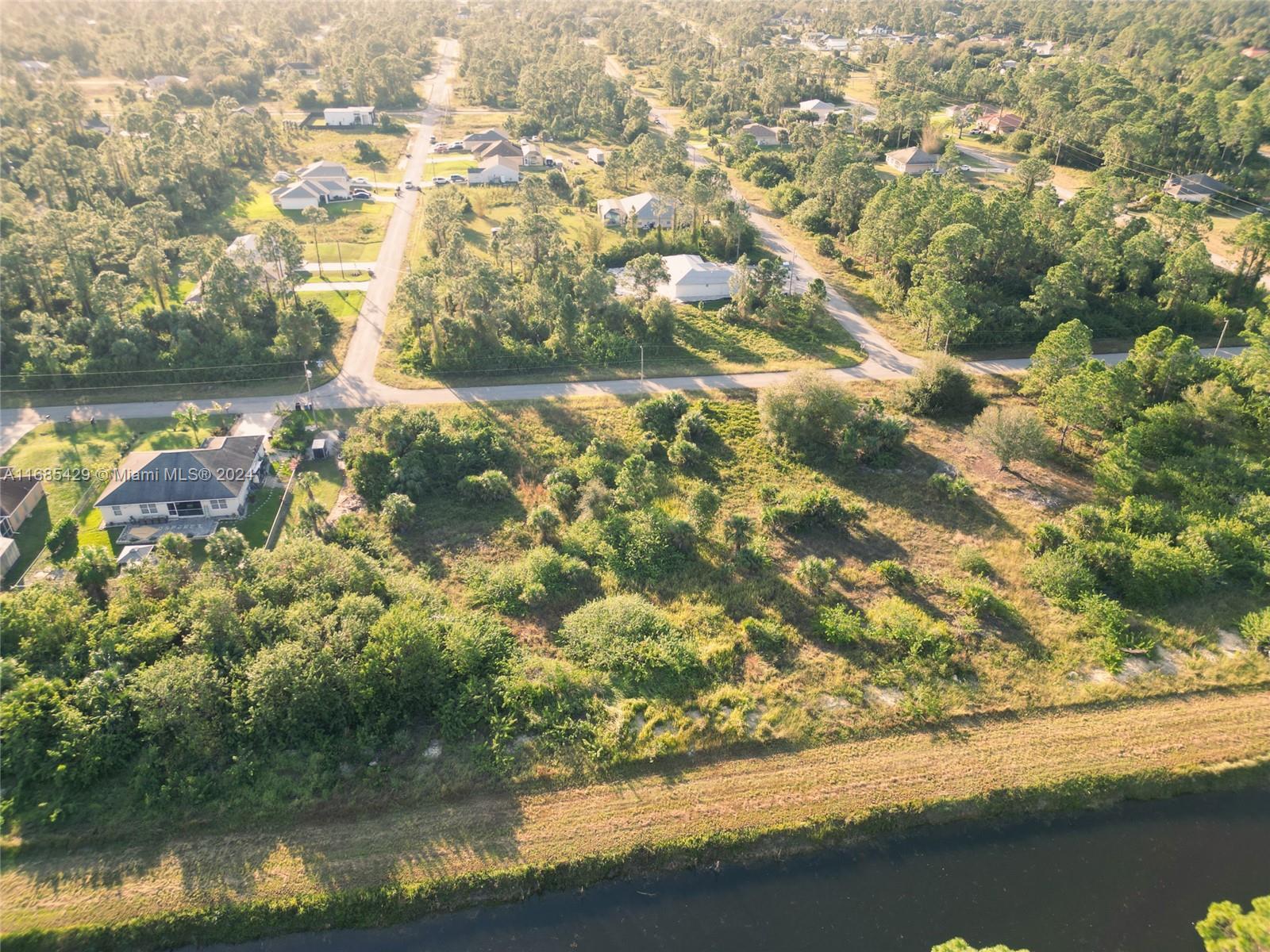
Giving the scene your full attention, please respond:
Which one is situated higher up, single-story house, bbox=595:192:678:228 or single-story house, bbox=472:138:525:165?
single-story house, bbox=472:138:525:165

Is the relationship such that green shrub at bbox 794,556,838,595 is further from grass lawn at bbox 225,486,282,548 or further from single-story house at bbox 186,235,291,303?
single-story house at bbox 186,235,291,303

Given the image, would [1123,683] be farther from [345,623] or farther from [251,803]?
[251,803]

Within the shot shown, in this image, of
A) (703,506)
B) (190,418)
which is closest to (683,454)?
(703,506)

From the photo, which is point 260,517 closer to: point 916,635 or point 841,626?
point 841,626

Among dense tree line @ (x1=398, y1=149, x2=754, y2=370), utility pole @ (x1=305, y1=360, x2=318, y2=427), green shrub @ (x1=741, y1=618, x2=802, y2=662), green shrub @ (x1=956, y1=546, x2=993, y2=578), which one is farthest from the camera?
dense tree line @ (x1=398, y1=149, x2=754, y2=370)

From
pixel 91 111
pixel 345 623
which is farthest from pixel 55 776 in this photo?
pixel 91 111

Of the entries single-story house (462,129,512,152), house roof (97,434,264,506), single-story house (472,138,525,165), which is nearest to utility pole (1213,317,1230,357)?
house roof (97,434,264,506)

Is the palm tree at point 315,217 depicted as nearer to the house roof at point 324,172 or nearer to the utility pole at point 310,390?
the house roof at point 324,172
